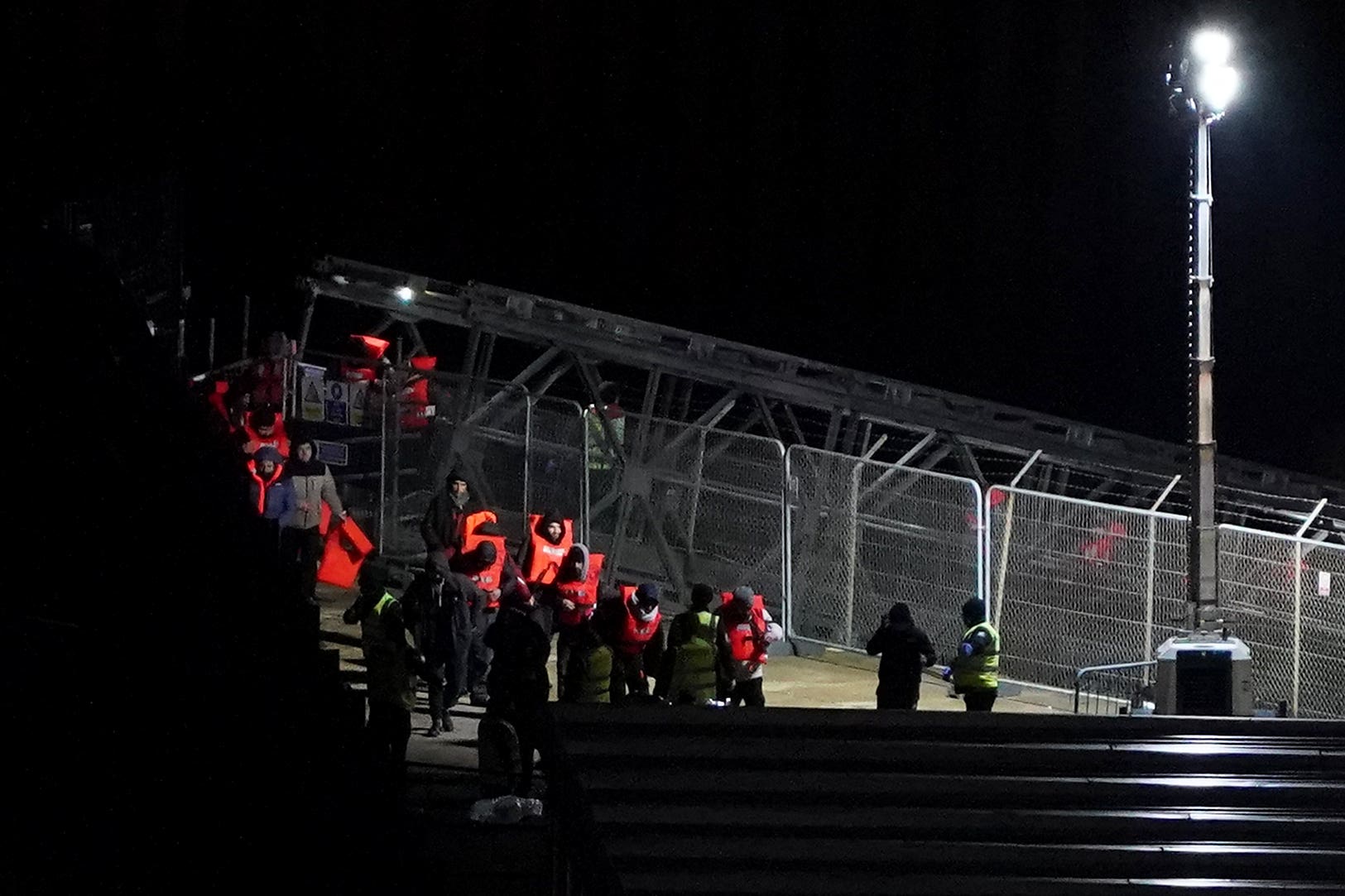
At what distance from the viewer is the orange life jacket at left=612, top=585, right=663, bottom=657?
14.4 metres

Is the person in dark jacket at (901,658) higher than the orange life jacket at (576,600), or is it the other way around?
the orange life jacket at (576,600)

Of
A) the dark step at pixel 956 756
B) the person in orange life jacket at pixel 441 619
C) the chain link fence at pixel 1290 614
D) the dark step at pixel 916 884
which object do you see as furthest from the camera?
the chain link fence at pixel 1290 614

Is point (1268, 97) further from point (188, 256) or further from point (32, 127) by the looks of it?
point (32, 127)

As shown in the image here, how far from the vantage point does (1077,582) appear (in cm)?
1839

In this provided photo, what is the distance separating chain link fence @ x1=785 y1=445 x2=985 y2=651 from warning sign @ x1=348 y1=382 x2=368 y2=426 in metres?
5.03

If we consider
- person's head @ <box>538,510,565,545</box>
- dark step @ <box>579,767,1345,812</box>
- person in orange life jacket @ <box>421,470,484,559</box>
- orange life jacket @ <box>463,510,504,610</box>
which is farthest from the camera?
person's head @ <box>538,510,565,545</box>

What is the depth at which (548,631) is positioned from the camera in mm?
14945

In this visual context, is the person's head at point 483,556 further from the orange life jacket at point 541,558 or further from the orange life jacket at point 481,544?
the orange life jacket at point 541,558

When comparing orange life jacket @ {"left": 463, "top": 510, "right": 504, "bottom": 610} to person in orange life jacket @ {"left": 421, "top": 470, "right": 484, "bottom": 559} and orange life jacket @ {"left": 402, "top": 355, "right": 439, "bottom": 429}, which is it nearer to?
person in orange life jacket @ {"left": 421, "top": 470, "right": 484, "bottom": 559}

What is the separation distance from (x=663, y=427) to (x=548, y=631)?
20.4 feet

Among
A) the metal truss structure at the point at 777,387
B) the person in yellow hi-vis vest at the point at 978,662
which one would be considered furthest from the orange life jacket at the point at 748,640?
the metal truss structure at the point at 777,387

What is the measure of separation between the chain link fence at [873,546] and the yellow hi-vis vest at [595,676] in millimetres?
6332

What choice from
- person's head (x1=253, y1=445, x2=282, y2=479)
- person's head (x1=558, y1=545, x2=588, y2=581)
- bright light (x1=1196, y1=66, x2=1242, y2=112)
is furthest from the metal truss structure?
bright light (x1=1196, y1=66, x2=1242, y2=112)

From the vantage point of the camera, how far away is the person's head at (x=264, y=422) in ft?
59.9
